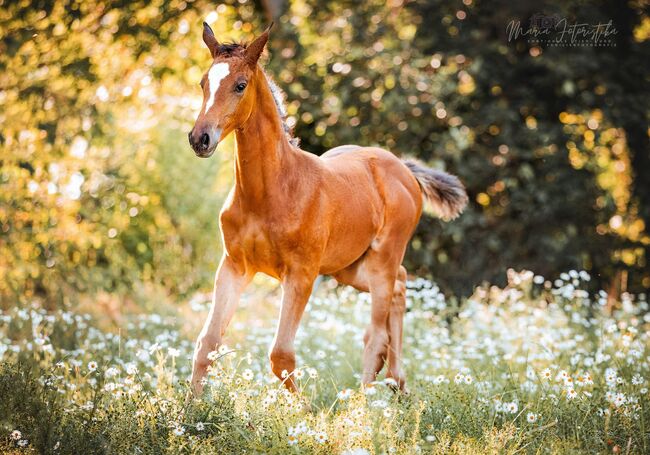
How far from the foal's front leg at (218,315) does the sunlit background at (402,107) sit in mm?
4674

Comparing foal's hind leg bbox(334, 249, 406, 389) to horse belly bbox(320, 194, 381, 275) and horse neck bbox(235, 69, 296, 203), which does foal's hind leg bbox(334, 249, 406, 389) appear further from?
horse neck bbox(235, 69, 296, 203)

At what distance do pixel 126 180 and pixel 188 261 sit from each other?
1.33m

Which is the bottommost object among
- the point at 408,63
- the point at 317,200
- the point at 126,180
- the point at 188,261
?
the point at 188,261

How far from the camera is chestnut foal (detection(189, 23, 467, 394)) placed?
4.21 metres

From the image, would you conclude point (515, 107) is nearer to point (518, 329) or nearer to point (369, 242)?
point (518, 329)

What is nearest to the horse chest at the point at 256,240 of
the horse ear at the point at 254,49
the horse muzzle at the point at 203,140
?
the horse muzzle at the point at 203,140

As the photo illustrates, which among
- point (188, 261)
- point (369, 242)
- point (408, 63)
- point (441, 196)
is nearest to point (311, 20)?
point (408, 63)

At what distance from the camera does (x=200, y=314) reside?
306 inches

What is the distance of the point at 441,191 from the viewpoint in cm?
626

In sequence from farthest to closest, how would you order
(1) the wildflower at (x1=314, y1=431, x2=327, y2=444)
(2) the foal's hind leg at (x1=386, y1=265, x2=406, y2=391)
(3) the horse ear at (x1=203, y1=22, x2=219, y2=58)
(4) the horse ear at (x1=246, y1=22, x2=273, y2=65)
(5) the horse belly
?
1. (2) the foal's hind leg at (x1=386, y1=265, x2=406, y2=391)
2. (5) the horse belly
3. (3) the horse ear at (x1=203, y1=22, x2=219, y2=58)
4. (4) the horse ear at (x1=246, y1=22, x2=273, y2=65)
5. (1) the wildflower at (x1=314, y1=431, x2=327, y2=444)

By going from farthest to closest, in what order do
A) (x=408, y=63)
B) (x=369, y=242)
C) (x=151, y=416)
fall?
(x=408, y=63) < (x=369, y=242) < (x=151, y=416)

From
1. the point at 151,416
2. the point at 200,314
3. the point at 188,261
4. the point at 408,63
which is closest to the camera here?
the point at 151,416
